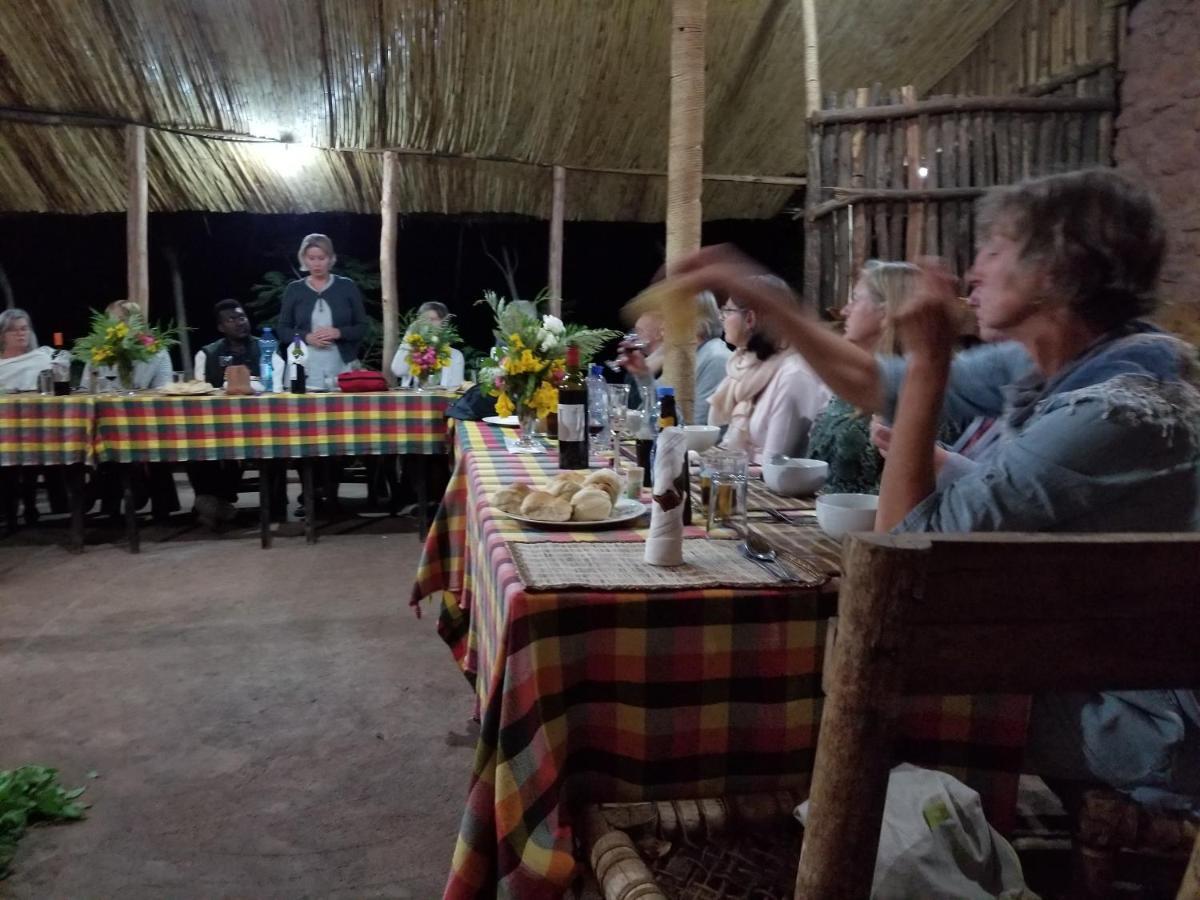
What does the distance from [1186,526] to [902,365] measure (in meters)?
0.68

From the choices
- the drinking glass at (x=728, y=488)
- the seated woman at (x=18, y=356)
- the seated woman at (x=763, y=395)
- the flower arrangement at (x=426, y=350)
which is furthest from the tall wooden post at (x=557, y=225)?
the drinking glass at (x=728, y=488)

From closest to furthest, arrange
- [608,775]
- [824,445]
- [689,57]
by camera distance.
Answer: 1. [608,775]
2. [824,445]
3. [689,57]

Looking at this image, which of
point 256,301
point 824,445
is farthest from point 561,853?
point 256,301

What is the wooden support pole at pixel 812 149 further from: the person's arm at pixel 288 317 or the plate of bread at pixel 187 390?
the plate of bread at pixel 187 390

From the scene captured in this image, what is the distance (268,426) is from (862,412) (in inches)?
158

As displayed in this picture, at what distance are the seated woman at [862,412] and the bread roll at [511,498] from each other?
30.3 inches

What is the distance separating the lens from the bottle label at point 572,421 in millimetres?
2547

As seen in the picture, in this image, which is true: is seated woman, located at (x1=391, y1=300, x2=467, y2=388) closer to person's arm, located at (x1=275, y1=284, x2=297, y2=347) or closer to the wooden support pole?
person's arm, located at (x1=275, y1=284, x2=297, y2=347)

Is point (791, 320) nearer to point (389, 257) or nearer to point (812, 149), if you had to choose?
point (812, 149)

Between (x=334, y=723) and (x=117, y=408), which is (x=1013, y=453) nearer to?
(x=334, y=723)

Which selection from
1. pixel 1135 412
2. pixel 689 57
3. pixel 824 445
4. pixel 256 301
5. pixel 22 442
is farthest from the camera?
pixel 256 301

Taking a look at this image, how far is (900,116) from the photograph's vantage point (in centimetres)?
629

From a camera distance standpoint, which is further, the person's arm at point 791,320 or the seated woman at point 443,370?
the seated woman at point 443,370

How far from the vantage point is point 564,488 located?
1889 millimetres
